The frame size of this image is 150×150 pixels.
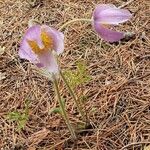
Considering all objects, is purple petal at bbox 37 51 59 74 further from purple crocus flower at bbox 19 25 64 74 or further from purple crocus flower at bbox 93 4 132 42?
purple crocus flower at bbox 93 4 132 42

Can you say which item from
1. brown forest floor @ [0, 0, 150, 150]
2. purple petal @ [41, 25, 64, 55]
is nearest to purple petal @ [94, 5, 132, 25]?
purple petal @ [41, 25, 64, 55]

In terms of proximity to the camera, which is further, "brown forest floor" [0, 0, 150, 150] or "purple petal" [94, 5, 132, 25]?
"brown forest floor" [0, 0, 150, 150]

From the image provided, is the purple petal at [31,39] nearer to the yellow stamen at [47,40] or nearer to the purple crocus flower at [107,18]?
the yellow stamen at [47,40]

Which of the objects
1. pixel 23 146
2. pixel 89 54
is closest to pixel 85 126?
pixel 23 146

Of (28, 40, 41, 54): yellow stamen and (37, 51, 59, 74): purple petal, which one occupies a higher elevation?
(28, 40, 41, 54): yellow stamen

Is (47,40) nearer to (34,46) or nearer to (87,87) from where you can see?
(34,46)

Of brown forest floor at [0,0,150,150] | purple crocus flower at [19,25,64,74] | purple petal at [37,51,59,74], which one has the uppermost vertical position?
purple crocus flower at [19,25,64,74]
